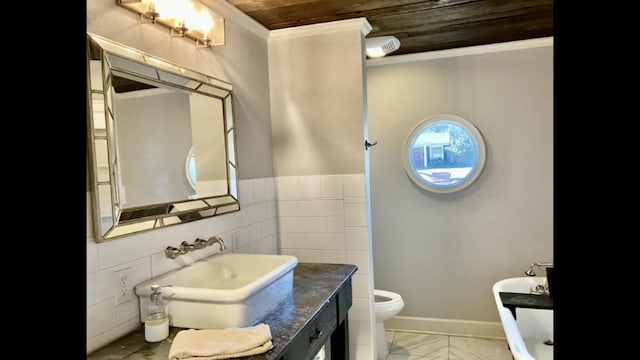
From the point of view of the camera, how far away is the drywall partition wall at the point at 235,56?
1498 millimetres

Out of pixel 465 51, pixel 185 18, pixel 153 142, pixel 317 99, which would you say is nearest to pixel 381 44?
pixel 317 99

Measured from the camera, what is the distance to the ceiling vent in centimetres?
282

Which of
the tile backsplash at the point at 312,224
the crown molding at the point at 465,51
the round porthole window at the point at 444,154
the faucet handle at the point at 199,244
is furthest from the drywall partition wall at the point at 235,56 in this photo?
the round porthole window at the point at 444,154

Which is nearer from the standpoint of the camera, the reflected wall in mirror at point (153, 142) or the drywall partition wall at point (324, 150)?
the reflected wall in mirror at point (153, 142)

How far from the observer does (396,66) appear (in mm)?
3467

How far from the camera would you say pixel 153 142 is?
1.65m

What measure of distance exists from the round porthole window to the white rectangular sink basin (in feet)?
6.22

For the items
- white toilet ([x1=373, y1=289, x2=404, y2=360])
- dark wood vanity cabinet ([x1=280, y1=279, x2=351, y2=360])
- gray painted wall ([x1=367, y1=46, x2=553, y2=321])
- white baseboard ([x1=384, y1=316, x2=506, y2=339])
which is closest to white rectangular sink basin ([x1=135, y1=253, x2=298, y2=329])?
dark wood vanity cabinet ([x1=280, y1=279, x2=351, y2=360])

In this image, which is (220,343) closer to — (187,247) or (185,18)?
(187,247)

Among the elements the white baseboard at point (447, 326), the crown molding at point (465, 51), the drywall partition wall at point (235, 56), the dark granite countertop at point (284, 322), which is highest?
the crown molding at point (465, 51)

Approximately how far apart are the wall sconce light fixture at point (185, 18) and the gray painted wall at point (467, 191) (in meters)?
1.84

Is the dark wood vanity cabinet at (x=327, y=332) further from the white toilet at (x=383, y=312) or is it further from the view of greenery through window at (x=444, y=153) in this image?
the view of greenery through window at (x=444, y=153)
